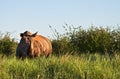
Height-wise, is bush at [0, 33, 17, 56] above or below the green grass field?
above

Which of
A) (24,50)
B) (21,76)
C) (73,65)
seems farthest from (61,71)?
(24,50)

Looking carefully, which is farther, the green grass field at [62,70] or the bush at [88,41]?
the bush at [88,41]

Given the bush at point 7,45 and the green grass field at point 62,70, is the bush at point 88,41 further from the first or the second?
the green grass field at point 62,70

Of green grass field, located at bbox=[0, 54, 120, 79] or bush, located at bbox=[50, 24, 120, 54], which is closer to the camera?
green grass field, located at bbox=[0, 54, 120, 79]

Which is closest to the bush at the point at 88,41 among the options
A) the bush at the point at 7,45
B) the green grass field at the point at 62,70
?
the bush at the point at 7,45

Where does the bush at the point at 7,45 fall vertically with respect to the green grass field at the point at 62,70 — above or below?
above

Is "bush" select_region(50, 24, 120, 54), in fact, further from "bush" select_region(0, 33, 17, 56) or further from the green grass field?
the green grass field

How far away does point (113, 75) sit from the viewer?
10.1 metres

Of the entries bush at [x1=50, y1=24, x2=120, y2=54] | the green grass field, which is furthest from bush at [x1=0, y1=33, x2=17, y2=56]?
the green grass field

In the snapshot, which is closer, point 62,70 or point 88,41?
point 62,70

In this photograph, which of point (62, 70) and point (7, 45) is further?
point (7, 45)

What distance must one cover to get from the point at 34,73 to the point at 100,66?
1.89 m

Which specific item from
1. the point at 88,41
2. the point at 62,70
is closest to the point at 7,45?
the point at 88,41

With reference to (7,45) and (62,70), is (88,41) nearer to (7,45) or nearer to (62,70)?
(7,45)
